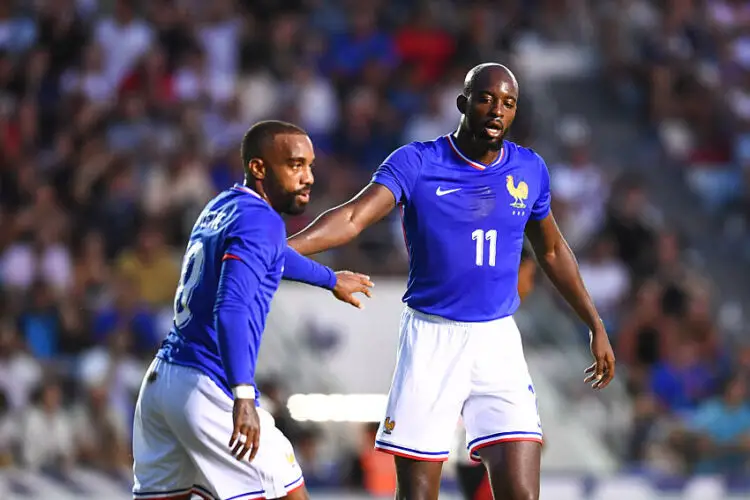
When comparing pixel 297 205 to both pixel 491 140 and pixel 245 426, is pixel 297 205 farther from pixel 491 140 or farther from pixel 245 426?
pixel 491 140

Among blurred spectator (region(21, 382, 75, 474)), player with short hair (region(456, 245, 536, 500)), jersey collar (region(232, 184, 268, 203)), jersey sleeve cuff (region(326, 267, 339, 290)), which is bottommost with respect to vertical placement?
blurred spectator (region(21, 382, 75, 474))

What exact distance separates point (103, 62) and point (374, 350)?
5.18 meters

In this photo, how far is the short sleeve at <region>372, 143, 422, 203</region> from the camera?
6.75 meters

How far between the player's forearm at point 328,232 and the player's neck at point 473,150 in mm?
664

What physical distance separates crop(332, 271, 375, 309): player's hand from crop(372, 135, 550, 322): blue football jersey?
1.26 feet

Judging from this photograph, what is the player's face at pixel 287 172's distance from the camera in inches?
234

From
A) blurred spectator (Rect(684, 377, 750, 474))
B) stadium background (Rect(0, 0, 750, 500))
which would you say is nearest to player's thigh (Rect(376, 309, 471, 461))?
stadium background (Rect(0, 0, 750, 500))

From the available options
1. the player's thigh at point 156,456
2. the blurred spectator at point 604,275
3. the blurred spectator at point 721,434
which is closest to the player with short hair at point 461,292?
the player's thigh at point 156,456

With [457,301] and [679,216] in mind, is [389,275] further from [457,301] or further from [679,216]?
[457,301]

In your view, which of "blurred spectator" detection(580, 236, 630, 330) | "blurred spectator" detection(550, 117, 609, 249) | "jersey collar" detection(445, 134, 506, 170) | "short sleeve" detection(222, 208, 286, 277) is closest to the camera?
"short sleeve" detection(222, 208, 286, 277)

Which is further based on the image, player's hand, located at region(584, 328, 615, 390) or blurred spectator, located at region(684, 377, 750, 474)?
blurred spectator, located at region(684, 377, 750, 474)

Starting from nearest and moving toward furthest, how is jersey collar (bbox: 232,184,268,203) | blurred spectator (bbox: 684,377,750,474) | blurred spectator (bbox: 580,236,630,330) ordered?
jersey collar (bbox: 232,184,268,203)
blurred spectator (bbox: 684,377,750,474)
blurred spectator (bbox: 580,236,630,330)

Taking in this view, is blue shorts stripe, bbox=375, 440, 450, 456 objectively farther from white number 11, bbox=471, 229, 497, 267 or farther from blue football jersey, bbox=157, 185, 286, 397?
blue football jersey, bbox=157, 185, 286, 397

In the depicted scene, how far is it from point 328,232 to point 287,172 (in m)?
0.70
